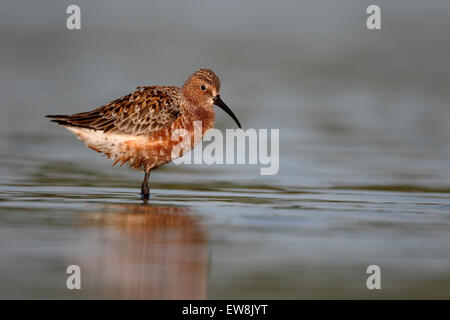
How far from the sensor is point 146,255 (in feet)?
28.7

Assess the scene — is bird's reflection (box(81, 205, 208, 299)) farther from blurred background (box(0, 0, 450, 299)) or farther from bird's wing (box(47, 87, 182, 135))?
bird's wing (box(47, 87, 182, 135))

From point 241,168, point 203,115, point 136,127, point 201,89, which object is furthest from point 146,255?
point 241,168

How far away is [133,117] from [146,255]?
4.05 metres

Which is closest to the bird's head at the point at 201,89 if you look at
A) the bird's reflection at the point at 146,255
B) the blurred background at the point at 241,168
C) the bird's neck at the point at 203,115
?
the bird's neck at the point at 203,115

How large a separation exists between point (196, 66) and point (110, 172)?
10342 millimetres

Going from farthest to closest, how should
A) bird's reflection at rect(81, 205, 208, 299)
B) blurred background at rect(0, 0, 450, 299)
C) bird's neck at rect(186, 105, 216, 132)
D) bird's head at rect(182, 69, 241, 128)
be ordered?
bird's head at rect(182, 69, 241, 128)
bird's neck at rect(186, 105, 216, 132)
blurred background at rect(0, 0, 450, 299)
bird's reflection at rect(81, 205, 208, 299)

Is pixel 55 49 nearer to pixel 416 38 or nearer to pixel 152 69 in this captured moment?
pixel 152 69

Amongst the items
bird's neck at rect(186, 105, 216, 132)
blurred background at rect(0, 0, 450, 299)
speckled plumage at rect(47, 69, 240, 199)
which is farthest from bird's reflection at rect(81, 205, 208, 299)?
bird's neck at rect(186, 105, 216, 132)

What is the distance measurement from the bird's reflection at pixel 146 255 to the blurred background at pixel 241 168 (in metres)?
0.03

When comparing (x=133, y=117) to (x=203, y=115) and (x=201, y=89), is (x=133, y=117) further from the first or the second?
(x=201, y=89)

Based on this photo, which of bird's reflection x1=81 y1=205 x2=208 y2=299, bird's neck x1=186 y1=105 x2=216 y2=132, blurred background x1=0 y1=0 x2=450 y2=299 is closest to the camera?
bird's reflection x1=81 y1=205 x2=208 y2=299

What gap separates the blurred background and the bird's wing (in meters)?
0.93

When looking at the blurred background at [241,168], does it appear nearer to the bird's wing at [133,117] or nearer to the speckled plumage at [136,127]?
the speckled plumage at [136,127]

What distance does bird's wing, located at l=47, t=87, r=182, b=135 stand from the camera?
12398 mm
